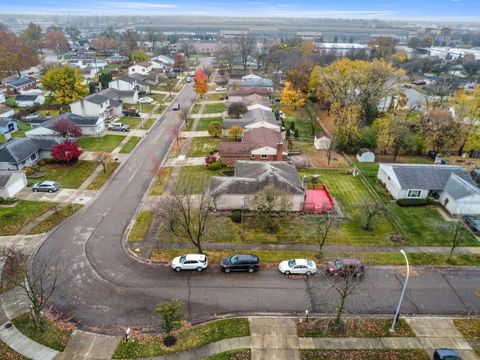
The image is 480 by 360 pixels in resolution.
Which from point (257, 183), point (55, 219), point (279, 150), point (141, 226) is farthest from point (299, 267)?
point (55, 219)

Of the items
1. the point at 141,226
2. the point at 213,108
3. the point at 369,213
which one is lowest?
the point at 213,108

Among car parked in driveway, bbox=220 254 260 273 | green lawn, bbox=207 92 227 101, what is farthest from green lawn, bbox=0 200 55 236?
green lawn, bbox=207 92 227 101

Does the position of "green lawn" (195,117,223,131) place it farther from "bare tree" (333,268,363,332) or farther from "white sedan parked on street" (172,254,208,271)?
"bare tree" (333,268,363,332)

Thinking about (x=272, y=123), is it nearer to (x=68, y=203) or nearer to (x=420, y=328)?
(x=68, y=203)

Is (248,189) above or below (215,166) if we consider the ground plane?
Answer: above

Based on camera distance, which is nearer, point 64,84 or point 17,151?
point 17,151

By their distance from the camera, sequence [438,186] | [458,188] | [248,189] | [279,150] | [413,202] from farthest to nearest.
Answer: [279,150] → [438,186] → [413,202] → [458,188] → [248,189]

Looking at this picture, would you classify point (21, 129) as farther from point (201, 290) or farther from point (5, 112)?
point (201, 290)
